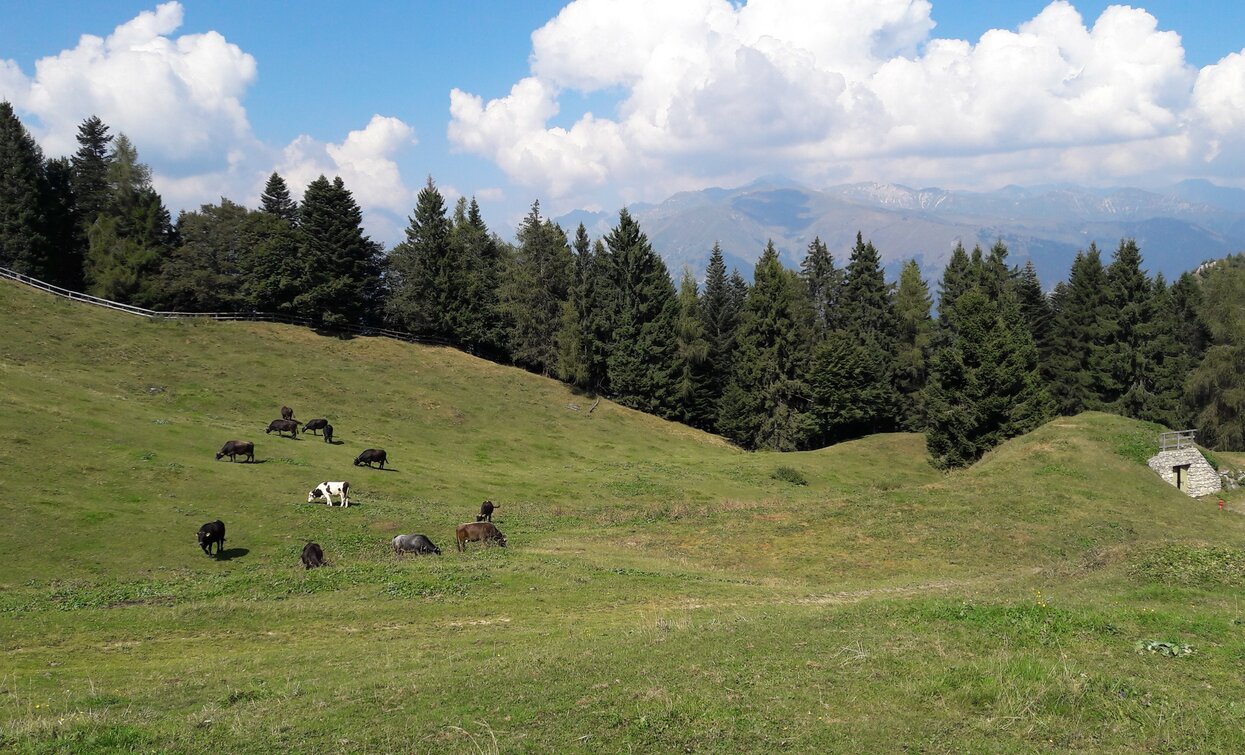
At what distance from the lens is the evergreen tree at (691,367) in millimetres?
87812

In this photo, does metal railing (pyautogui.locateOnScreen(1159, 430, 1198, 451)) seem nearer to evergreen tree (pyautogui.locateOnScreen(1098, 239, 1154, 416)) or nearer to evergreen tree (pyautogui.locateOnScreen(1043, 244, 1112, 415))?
evergreen tree (pyautogui.locateOnScreen(1043, 244, 1112, 415))

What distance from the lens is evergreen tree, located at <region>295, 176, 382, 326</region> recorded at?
275ft

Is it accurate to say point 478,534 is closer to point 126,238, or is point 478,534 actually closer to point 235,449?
point 235,449

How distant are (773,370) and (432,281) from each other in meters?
42.9

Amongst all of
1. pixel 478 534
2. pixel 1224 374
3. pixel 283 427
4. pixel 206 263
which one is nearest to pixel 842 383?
pixel 1224 374

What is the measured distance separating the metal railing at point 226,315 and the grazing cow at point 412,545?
60.4 m

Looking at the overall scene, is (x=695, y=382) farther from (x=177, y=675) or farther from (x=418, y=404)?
(x=177, y=675)

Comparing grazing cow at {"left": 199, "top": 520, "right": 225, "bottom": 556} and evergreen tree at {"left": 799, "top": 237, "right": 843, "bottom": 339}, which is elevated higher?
evergreen tree at {"left": 799, "top": 237, "right": 843, "bottom": 339}

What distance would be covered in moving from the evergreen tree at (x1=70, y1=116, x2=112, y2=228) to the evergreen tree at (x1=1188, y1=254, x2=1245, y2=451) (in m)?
118

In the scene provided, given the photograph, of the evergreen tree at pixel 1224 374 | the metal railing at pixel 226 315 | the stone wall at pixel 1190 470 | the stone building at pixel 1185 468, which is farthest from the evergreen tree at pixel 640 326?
the evergreen tree at pixel 1224 374

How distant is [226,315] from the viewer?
3184 inches

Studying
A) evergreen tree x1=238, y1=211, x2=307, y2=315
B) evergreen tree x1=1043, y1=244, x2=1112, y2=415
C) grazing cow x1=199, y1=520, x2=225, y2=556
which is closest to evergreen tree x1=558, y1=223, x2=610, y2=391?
evergreen tree x1=238, y1=211, x2=307, y2=315

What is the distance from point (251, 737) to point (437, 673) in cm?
396

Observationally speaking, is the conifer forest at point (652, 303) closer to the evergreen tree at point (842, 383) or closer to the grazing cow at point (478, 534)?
the evergreen tree at point (842, 383)
